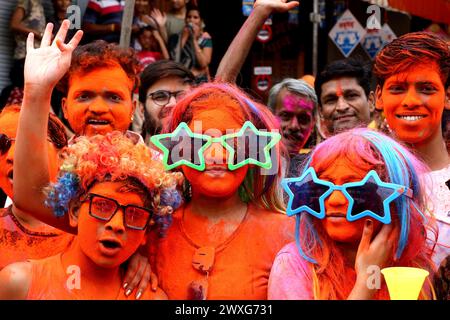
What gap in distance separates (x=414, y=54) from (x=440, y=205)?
2.05 ft

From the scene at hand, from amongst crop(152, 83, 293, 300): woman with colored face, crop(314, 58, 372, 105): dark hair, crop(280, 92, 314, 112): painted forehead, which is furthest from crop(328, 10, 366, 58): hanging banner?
crop(152, 83, 293, 300): woman with colored face

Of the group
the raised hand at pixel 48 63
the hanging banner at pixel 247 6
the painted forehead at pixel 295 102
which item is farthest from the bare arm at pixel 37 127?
the hanging banner at pixel 247 6

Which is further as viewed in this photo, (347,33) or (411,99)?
(347,33)

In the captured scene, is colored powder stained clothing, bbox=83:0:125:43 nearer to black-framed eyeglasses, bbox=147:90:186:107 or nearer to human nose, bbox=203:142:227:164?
black-framed eyeglasses, bbox=147:90:186:107

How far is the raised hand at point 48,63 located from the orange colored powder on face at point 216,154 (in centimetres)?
50

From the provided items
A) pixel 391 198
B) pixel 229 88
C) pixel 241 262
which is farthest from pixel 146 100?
pixel 391 198

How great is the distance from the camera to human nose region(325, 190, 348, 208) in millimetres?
2832

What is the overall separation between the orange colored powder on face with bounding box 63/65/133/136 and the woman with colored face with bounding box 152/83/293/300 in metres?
0.46

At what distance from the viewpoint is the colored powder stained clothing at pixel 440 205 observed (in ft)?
10.3

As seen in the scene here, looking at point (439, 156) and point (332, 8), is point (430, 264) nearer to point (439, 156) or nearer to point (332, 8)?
point (439, 156)

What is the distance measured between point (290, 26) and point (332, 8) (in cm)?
46

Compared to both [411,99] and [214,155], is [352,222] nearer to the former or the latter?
[214,155]

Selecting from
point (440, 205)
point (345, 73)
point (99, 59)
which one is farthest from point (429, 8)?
point (99, 59)

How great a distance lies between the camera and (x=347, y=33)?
7898mm
